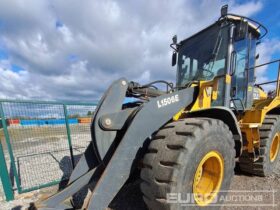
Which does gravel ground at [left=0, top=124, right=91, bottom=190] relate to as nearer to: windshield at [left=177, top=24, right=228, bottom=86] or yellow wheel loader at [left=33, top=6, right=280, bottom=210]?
yellow wheel loader at [left=33, top=6, right=280, bottom=210]

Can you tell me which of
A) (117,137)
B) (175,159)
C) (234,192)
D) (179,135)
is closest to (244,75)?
(234,192)

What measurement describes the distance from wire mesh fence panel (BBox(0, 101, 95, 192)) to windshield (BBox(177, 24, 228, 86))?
280 cm

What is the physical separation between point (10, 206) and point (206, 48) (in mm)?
4446

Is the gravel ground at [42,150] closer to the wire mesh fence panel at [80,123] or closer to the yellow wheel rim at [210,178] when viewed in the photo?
the wire mesh fence panel at [80,123]

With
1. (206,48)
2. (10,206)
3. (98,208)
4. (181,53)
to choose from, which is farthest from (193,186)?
(10,206)

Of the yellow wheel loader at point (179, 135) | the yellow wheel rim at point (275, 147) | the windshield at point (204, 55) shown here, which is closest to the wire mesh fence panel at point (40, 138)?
the yellow wheel loader at point (179, 135)

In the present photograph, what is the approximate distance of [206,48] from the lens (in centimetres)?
345

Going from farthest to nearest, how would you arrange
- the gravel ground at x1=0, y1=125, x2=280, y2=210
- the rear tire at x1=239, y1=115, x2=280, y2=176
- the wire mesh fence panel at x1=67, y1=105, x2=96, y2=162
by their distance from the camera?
the wire mesh fence panel at x1=67, y1=105, x2=96, y2=162
the rear tire at x1=239, y1=115, x2=280, y2=176
the gravel ground at x1=0, y1=125, x2=280, y2=210

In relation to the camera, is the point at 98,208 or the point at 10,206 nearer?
the point at 98,208

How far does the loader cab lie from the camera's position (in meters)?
3.08

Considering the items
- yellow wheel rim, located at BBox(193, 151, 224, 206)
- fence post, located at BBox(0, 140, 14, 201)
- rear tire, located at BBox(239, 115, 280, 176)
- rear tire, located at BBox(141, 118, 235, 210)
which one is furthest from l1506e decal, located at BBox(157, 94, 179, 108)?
fence post, located at BBox(0, 140, 14, 201)

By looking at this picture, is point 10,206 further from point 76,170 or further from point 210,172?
point 210,172

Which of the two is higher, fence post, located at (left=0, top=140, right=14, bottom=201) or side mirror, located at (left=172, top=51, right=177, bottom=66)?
side mirror, located at (left=172, top=51, right=177, bottom=66)

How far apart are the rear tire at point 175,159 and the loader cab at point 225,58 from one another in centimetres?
105
